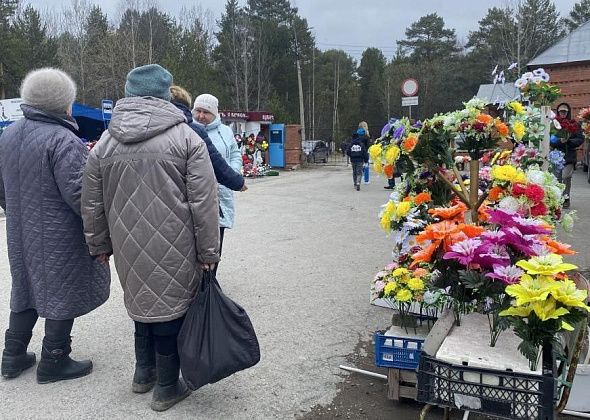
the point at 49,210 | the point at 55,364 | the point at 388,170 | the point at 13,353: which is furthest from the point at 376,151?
the point at 13,353

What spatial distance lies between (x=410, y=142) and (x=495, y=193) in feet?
1.87

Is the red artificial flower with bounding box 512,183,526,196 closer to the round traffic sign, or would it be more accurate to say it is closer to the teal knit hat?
the teal knit hat

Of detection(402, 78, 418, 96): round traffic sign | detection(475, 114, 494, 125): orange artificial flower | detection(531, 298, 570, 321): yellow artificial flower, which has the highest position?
detection(402, 78, 418, 96): round traffic sign

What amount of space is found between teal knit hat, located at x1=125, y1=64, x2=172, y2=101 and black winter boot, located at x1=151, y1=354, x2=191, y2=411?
4.84 ft

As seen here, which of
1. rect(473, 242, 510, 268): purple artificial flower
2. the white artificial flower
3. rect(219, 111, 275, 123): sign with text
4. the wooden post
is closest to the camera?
rect(473, 242, 510, 268): purple artificial flower

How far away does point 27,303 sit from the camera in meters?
3.64

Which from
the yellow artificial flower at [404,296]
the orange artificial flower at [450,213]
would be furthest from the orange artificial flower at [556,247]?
the yellow artificial flower at [404,296]

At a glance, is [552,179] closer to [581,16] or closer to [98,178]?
[98,178]

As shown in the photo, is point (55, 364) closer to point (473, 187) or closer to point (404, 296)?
point (404, 296)

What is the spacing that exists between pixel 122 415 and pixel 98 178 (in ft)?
4.38

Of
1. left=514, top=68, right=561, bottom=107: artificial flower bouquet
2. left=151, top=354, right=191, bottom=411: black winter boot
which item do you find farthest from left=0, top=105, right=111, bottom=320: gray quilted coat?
left=514, top=68, right=561, bottom=107: artificial flower bouquet

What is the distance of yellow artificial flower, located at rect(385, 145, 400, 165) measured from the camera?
3.63 metres

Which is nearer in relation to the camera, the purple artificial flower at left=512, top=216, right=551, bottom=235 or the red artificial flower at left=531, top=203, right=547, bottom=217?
the purple artificial flower at left=512, top=216, right=551, bottom=235

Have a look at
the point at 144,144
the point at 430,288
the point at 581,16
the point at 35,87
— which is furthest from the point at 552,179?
the point at 581,16
